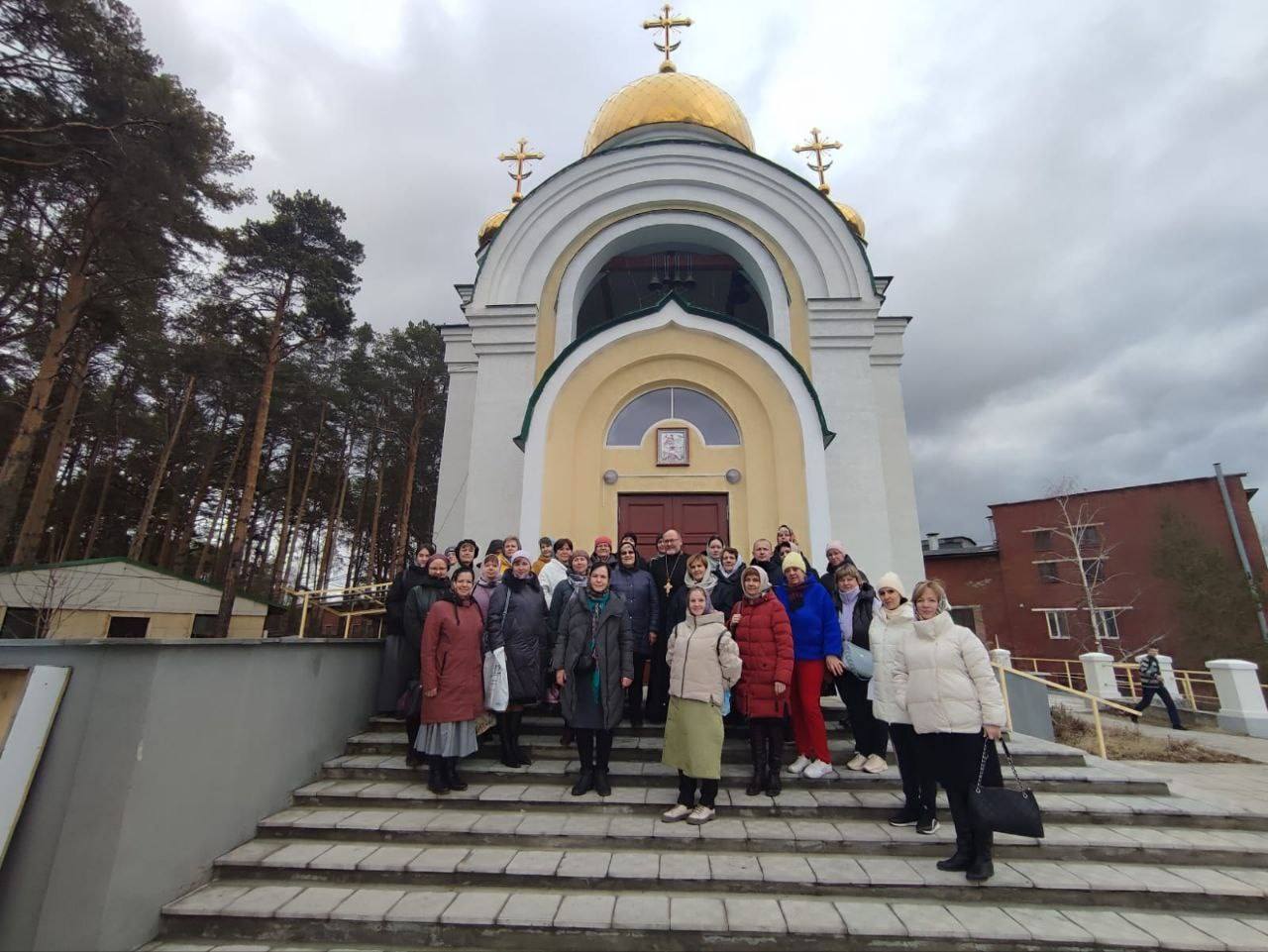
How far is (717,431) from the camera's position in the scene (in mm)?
9820

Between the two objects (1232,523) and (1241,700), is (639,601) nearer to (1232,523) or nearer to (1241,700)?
(1241,700)

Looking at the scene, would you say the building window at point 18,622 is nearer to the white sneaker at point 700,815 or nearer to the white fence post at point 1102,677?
the white sneaker at point 700,815

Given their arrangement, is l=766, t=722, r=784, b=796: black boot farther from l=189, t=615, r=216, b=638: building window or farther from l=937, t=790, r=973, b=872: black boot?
l=189, t=615, r=216, b=638: building window

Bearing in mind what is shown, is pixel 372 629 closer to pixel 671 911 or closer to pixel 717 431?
pixel 717 431

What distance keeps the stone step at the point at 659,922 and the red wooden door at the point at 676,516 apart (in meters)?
6.15

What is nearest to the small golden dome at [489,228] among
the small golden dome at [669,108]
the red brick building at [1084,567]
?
the small golden dome at [669,108]

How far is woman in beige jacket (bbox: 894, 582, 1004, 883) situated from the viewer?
11.4 feet

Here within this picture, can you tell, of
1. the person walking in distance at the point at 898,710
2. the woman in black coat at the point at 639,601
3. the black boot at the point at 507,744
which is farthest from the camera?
the woman in black coat at the point at 639,601

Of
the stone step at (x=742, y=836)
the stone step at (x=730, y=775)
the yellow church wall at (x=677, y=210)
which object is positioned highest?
the yellow church wall at (x=677, y=210)

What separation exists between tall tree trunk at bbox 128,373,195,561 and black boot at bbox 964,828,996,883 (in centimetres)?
2097

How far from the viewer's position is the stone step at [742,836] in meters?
3.75

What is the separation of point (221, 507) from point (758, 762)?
77.3 ft

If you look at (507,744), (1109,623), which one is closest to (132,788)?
(507,744)

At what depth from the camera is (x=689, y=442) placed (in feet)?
31.8
